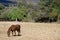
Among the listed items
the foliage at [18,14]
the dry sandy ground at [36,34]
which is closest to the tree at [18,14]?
the foliage at [18,14]

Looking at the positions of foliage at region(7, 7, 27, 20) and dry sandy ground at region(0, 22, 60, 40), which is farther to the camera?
foliage at region(7, 7, 27, 20)

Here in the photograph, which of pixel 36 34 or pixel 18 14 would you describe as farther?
pixel 18 14

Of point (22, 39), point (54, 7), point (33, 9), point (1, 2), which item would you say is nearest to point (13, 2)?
point (1, 2)

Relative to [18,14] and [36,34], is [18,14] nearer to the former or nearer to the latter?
[18,14]

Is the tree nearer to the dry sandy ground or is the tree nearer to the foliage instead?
the foliage

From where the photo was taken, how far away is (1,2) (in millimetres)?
78250

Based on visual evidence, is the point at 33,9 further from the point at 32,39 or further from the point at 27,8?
the point at 32,39

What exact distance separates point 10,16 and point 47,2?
37.9 feet

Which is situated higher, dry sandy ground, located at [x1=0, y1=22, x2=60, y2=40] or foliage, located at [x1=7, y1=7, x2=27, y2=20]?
foliage, located at [x1=7, y1=7, x2=27, y2=20]

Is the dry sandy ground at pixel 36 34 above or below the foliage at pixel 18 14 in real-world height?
below

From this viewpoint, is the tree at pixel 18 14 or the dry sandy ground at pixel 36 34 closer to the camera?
the dry sandy ground at pixel 36 34

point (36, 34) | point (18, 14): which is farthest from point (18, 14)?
point (36, 34)

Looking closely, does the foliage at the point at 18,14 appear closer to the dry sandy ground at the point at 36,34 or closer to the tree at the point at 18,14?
the tree at the point at 18,14

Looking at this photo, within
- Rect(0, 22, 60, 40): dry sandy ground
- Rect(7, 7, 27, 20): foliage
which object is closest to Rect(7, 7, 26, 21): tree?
Rect(7, 7, 27, 20): foliage
